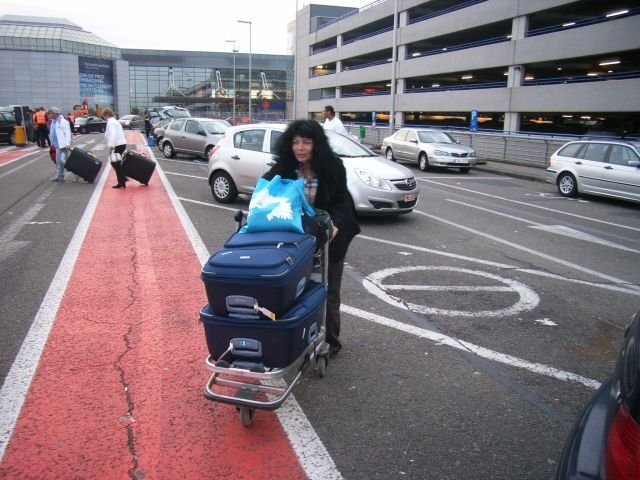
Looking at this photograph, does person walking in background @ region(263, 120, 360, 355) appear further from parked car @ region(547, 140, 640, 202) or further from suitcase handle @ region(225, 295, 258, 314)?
parked car @ region(547, 140, 640, 202)

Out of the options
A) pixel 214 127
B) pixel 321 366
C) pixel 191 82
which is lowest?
pixel 321 366

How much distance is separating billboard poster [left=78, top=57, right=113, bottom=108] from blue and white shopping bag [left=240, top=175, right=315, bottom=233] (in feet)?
282

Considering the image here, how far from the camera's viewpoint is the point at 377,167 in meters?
9.77

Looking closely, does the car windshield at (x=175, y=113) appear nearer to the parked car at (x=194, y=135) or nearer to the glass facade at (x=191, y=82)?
the parked car at (x=194, y=135)

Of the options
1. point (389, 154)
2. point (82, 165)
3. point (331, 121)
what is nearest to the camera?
point (82, 165)

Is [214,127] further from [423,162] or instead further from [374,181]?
[374,181]

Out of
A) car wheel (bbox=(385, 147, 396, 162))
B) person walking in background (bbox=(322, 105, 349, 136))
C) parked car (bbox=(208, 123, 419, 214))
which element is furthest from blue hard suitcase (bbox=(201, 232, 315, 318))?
car wheel (bbox=(385, 147, 396, 162))

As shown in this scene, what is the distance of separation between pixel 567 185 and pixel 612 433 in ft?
46.3

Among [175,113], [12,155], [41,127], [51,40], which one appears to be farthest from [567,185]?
[51,40]

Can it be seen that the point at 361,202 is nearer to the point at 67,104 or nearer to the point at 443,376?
the point at 443,376

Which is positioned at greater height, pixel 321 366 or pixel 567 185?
pixel 567 185

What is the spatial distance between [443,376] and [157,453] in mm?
2053

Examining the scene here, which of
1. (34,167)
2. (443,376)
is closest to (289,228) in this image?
(443,376)

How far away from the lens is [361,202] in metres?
9.47
